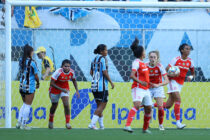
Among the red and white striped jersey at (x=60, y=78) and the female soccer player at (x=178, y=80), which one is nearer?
the red and white striped jersey at (x=60, y=78)

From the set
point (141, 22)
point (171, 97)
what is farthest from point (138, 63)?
point (141, 22)

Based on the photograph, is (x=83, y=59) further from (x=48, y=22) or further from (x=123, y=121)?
(x=48, y=22)

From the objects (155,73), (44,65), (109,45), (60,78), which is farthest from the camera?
(109,45)

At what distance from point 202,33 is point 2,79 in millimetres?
4870

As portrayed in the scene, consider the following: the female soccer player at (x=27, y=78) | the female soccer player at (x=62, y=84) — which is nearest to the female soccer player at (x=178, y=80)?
the female soccer player at (x=62, y=84)

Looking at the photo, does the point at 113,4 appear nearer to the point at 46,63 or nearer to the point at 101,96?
the point at 101,96

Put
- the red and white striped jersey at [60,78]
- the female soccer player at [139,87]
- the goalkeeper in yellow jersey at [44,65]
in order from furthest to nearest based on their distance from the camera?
the goalkeeper in yellow jersey at [44,65]
the red and white striped jersey at [60,78]
the female soccer player at [139,87]

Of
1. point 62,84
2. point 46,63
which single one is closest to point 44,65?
point 46,63

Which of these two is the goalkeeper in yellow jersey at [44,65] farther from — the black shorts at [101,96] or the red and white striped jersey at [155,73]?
the red and white striped jersey at [155,73]

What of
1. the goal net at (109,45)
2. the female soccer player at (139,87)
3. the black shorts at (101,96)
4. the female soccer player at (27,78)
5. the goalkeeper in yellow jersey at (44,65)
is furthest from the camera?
the goalkeeper in yellow jersey at (44,65)

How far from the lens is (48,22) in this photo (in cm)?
1215

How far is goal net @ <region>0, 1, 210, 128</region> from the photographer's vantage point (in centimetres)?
898

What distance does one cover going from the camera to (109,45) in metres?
10.6

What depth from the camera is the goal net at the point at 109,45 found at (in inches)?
353
